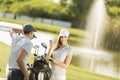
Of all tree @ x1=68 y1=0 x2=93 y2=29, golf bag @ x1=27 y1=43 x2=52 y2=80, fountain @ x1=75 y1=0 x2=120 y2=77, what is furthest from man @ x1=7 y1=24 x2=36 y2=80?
tree @ x1=68 y1=0 x2=93 y2=29

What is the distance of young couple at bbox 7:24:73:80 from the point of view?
14.9 ft

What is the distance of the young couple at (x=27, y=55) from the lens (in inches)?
179

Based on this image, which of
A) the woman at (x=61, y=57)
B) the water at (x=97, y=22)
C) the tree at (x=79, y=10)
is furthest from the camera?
the tree at (x=79, y=10)

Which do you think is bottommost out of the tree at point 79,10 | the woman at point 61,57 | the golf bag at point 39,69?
the tree at point 79,10

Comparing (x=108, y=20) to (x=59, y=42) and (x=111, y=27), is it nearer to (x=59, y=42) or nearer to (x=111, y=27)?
(x=111, y=27)

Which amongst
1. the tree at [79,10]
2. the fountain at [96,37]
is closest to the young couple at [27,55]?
the fountain at [96,37]

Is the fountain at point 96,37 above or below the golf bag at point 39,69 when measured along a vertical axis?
below

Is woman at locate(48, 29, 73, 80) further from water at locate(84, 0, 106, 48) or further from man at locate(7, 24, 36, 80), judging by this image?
water at locate(84, 0, 106, 48)

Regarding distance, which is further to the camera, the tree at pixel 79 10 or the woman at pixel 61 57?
the tree at pixel 79 10

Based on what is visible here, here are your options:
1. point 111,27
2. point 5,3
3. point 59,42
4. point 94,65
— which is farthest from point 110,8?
point 59,42

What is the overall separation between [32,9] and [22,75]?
1523 inches

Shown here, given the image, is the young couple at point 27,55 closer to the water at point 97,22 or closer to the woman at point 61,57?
the woman at point 61,57

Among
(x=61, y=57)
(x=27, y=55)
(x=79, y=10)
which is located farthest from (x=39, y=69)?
(x=79, y=10)

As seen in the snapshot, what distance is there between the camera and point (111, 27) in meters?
37.5
